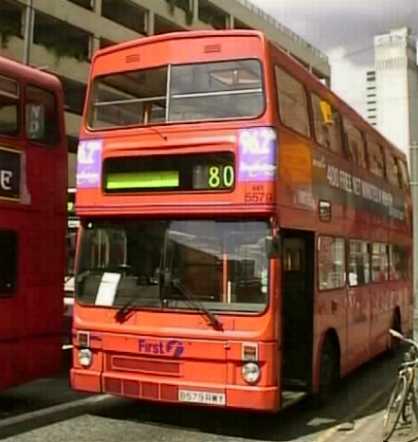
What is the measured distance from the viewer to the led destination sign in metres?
8.64

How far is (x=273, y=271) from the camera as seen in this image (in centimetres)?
762

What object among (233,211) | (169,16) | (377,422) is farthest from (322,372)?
(169,16)

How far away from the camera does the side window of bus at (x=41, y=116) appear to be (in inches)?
365

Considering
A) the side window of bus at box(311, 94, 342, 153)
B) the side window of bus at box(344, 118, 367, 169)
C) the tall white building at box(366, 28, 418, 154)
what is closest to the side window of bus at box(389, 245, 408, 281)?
the tall white building at box(366, 28, 418, 154)

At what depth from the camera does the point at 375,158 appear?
1274cm

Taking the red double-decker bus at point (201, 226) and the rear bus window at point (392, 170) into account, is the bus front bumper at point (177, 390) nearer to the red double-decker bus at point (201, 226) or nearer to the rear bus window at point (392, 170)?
the red double-decker bus at point (201, 226)

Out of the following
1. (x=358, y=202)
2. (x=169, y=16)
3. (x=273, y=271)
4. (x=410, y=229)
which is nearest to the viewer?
(x=273, y=271)

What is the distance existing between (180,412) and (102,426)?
3.61 feet

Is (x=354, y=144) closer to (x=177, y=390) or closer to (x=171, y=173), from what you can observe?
(x=171, y=173)

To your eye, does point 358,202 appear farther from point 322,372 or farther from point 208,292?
point 208,292

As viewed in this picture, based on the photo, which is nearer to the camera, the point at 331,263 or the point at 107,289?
the point at 107,289

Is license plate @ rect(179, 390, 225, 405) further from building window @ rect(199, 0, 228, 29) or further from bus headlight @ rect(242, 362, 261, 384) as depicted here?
building window @ rect(199, 0, 228, 29)

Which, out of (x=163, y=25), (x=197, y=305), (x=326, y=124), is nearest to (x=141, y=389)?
(x=197, y=305)

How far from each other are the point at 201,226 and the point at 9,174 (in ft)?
7.71
